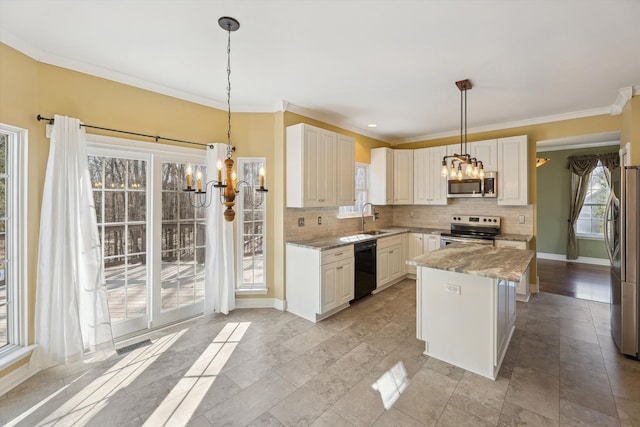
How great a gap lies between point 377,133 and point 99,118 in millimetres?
4344

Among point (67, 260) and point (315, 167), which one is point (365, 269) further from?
point (67, 260)

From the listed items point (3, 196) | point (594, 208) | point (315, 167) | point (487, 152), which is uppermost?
point (487, 152)

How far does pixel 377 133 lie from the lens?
566 cm

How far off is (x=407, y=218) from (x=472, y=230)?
4.72 feet

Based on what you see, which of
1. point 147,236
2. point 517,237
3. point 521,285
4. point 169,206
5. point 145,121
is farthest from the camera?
point 517,237

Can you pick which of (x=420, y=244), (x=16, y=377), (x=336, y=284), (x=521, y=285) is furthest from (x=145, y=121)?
(x=521, y=285)

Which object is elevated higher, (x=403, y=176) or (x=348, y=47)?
(x=348, y=47)

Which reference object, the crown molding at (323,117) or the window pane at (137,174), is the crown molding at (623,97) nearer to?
the crown molding at (323,117)

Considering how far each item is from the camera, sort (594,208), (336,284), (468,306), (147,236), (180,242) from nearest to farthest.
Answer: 1. (468,306)
2. (147,236)
3. (180,242)
4. (336,284)
5. (594,208)

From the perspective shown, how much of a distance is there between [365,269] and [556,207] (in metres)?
5.50

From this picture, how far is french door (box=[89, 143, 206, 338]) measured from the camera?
3.04 meters

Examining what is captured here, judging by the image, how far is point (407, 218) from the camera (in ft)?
20.4

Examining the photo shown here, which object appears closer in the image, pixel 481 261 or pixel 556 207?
pixel 481 261

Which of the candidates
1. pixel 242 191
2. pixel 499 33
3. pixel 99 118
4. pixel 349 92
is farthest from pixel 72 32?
pixel 499 33
